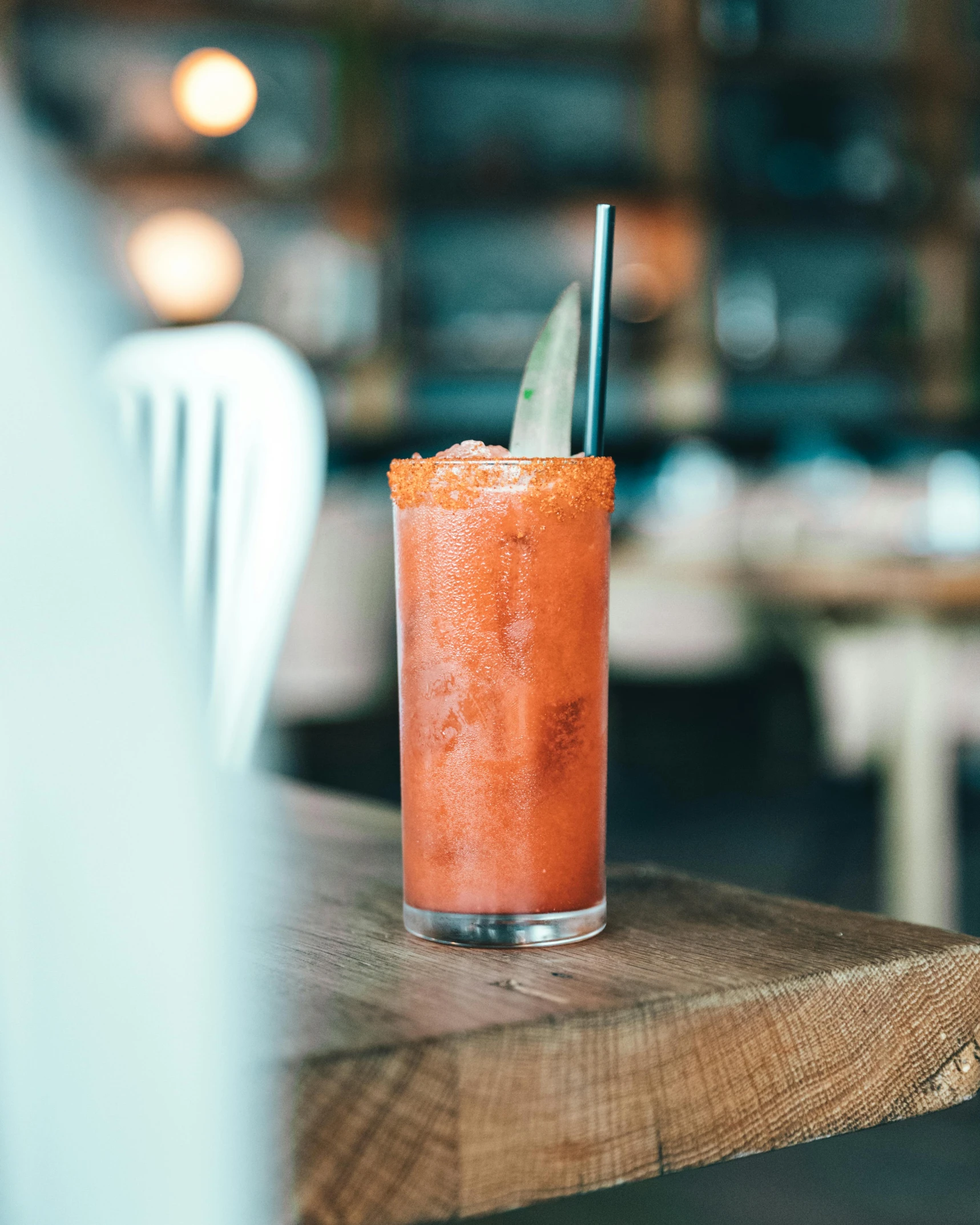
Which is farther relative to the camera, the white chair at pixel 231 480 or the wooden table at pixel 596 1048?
the white chair at pixel 231 480

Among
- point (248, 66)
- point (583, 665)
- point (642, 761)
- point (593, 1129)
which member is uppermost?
point (248, 66)

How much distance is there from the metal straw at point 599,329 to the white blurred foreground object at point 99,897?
0.25 m

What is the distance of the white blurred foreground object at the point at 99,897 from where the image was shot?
1.43 ft

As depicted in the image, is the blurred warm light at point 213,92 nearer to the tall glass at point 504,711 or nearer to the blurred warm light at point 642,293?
the blurred warm light at point 642,293

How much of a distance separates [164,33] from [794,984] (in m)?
4.70

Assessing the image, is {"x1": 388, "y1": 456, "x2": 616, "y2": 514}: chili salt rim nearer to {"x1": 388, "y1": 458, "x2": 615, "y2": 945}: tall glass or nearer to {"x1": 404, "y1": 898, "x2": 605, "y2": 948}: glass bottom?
{"x1": 388, "y1": 458, "x2": 615, "y2": 945}: tall glass

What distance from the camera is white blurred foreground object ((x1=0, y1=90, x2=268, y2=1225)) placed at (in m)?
0.44

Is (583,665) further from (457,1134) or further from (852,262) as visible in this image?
(852,262)

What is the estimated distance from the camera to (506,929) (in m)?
0.59

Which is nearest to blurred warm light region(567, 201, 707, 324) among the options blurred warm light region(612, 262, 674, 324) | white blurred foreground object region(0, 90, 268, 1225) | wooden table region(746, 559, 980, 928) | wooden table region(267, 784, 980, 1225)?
blurred warm light region(612, 262, 674, 324)

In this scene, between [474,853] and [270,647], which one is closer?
[474,853]

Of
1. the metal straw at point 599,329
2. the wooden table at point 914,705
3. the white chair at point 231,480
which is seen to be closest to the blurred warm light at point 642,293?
the wooden table at point 914,705

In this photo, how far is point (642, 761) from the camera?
4.61m

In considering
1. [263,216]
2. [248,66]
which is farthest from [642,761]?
[248,66]
